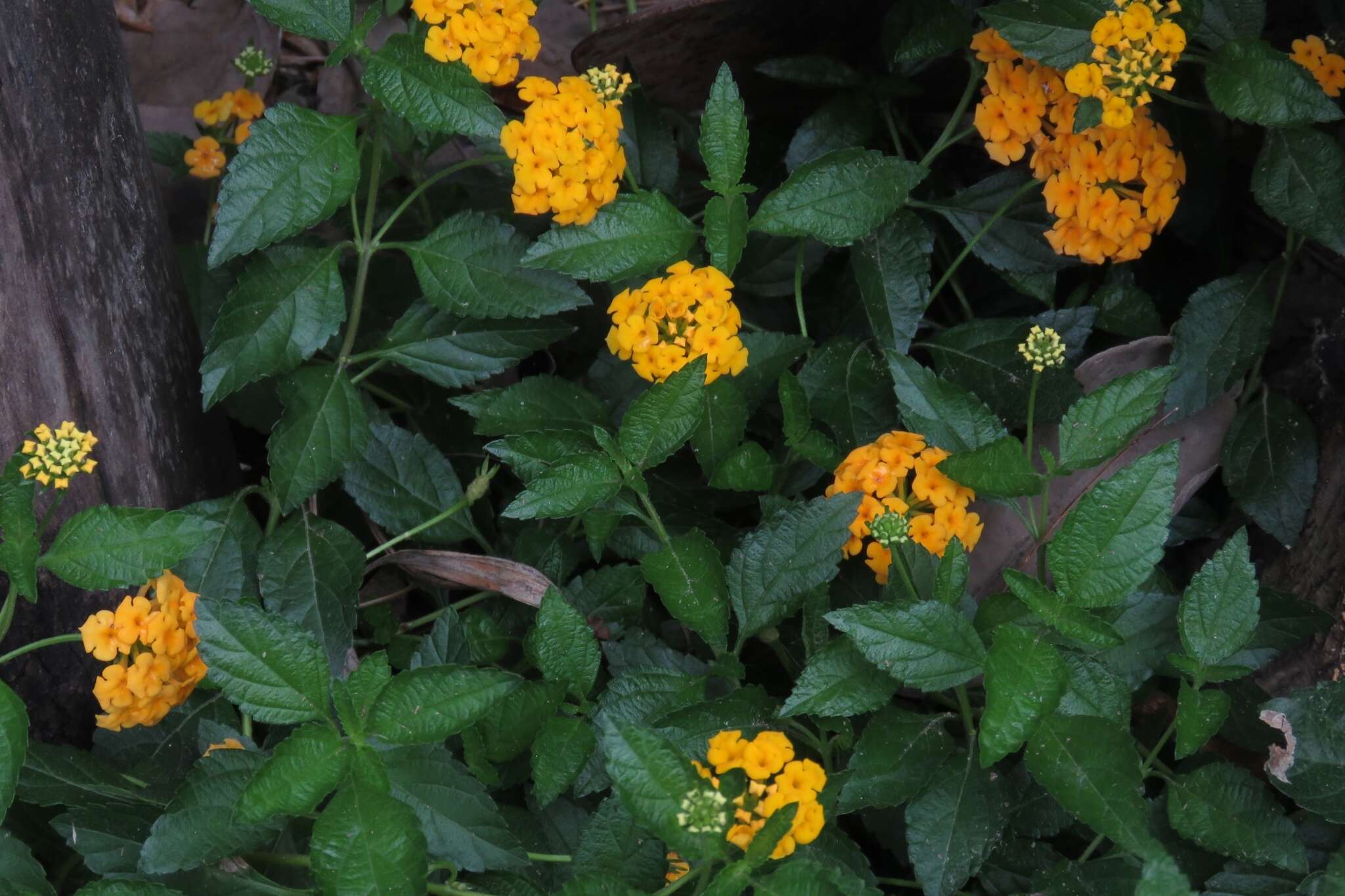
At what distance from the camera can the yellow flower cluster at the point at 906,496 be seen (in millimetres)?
1794

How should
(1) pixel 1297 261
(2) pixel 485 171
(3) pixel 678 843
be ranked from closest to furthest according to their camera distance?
(3) pixel 678 843 → (1) pixel 1297 261 → (2) pixel 485 171

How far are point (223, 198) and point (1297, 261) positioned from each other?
1777mm

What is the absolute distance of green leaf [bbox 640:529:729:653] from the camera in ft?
5.86

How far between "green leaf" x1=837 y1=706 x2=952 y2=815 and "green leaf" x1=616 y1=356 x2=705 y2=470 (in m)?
0.48

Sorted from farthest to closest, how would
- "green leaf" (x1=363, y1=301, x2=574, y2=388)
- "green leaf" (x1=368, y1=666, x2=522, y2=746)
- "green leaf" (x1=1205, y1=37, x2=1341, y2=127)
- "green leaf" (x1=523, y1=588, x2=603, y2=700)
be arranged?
"green leaf" (x1=363, y1=301, x2=574, y2=388) → "green leaf" (x1=1205, y1=37, x2=1341, y2=127) → "green leaf" (x1=523, y1=588, x2=603, y2=700) → "green leaf" (x1=368, y1=666, x2=522, y2=746)

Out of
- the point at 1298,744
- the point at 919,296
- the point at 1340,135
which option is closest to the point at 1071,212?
the point at 919,296

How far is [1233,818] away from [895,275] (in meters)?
0.98

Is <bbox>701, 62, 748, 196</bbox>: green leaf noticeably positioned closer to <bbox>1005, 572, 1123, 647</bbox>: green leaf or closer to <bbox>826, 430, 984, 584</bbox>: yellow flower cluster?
<bbox>826, 430, 984, 584</bbox>: yellow flower cluster

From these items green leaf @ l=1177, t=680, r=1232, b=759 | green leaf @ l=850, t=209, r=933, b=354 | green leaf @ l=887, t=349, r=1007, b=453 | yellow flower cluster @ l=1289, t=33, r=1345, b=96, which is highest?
yellow flower cluster @ l=1289, t=33, r=1345, b=96

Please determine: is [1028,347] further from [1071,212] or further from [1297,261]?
[1297,261]

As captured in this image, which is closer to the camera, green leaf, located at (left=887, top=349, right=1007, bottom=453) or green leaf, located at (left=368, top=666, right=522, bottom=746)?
green leaf, located at (left=368, top=666, right=522, bottom=746)

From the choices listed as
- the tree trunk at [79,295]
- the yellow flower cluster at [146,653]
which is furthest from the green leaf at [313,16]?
the yellow flower cluster at [146,653]

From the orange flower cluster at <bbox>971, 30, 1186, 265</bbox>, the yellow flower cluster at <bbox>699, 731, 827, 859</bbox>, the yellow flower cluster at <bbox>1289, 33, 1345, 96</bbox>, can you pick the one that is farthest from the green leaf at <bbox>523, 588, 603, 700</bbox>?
the yellow flower cluster at <bbox>1289, 33, 1345, 96</bbox>

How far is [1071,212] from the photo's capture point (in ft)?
6.79
